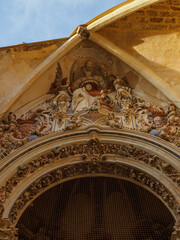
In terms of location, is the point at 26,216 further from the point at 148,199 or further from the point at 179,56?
the point at 179,56

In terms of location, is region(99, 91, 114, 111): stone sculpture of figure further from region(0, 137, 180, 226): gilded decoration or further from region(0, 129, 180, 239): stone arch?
region(0, 137, 180, 226): gilded decoration

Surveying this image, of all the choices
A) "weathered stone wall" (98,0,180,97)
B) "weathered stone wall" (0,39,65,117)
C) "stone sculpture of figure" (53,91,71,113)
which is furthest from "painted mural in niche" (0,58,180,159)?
"weathered stone wall" (98,0,180,97)

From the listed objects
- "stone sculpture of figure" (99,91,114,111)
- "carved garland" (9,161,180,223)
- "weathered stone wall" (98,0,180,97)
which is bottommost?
"carved garland" (9,161,180,223)

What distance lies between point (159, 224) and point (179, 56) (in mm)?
4238

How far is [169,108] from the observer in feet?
21.2

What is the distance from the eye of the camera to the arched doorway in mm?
6902

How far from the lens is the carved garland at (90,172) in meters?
4.81

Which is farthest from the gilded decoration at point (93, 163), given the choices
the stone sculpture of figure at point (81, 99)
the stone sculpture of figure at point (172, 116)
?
the stone sculpture of figure at point (81, 99)

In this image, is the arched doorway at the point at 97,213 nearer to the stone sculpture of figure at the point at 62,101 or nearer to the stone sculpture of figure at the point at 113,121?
the stone sculpture of figure at the point at 113,121

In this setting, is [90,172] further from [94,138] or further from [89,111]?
[89,111]

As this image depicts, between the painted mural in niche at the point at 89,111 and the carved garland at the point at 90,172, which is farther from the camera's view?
the painted mural in niche at the point at 89,111

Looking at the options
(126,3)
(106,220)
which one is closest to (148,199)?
(106,220)

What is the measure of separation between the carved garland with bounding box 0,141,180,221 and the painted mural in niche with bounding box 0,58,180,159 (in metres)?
0.50

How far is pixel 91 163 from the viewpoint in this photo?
5.62 metres
